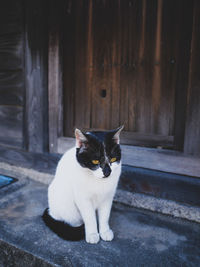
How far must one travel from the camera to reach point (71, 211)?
1544 mm

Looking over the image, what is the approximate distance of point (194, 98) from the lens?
5.68ft

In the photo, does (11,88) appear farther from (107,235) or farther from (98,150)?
(107,235)

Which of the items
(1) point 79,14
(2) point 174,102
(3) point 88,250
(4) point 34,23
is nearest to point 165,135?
(2) point 174,102

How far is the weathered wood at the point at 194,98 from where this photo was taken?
5.48ft

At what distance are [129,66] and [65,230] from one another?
1.58 meters

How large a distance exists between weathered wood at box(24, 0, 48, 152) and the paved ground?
91 cm

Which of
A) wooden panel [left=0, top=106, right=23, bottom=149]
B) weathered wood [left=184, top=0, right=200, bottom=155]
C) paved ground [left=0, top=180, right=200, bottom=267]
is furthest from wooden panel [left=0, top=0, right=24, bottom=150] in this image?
weathered wood [left=184, top=0, right=200, bottom=155]

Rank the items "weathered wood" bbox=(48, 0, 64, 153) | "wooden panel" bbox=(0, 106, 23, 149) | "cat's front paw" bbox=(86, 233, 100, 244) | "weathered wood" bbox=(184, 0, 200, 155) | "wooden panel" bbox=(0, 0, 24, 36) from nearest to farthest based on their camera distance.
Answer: "cat's front paw" bbox=(86, 233, 100, 244) < "weathered wood" bbox=(184, 0, 200, 155) < "weathered wood" bbox=(48, 0, 64, 153) < "wooden panel" bbox=(0, 0, 24, 36) < "wooden panel" bbox=(0, 106, 23, 149)

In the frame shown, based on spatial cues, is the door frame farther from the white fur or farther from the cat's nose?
the cat's nose

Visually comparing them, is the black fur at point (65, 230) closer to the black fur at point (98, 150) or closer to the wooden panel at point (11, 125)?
the black fur at point (98, 150)

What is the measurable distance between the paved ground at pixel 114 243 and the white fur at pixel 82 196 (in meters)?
0.13

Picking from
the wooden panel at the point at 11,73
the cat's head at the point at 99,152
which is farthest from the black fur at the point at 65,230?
the wooden panel at the point at 11,73

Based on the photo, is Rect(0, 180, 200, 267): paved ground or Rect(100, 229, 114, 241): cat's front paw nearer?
Rect(0, 180, 200, 267): paved ground

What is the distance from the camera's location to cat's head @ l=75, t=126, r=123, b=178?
49.2 inches
